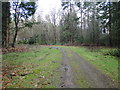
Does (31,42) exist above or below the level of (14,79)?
above

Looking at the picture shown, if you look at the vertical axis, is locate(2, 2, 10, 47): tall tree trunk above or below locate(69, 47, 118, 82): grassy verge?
above

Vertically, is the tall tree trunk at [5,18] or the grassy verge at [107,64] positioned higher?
the tall tree trunk at [5,18]

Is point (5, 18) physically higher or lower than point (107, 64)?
higher

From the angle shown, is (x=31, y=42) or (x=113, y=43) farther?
(x=31, y=42)

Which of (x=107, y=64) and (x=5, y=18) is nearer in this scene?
(x=107, y=64)

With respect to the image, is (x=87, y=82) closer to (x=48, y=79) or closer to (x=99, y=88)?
(x=99, y=88)

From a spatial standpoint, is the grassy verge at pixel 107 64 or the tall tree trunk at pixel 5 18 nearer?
the grassy verge at pixel 107 64

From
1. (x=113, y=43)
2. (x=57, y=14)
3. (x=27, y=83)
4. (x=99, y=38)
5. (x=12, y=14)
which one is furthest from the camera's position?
(x=57, y=14)

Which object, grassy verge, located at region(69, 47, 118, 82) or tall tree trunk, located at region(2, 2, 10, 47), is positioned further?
tall tree trunk, located at region(2, 2, 10, 47)

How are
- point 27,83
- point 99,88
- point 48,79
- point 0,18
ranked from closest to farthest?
1. point 99,88
2. point 27,83
3. point 48,79
4. point 0,18

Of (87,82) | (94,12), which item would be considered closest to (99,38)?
(94,12)

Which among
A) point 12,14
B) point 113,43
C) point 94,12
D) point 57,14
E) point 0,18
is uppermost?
point 57,14

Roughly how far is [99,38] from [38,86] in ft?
58.3

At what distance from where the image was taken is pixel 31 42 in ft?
71.1
